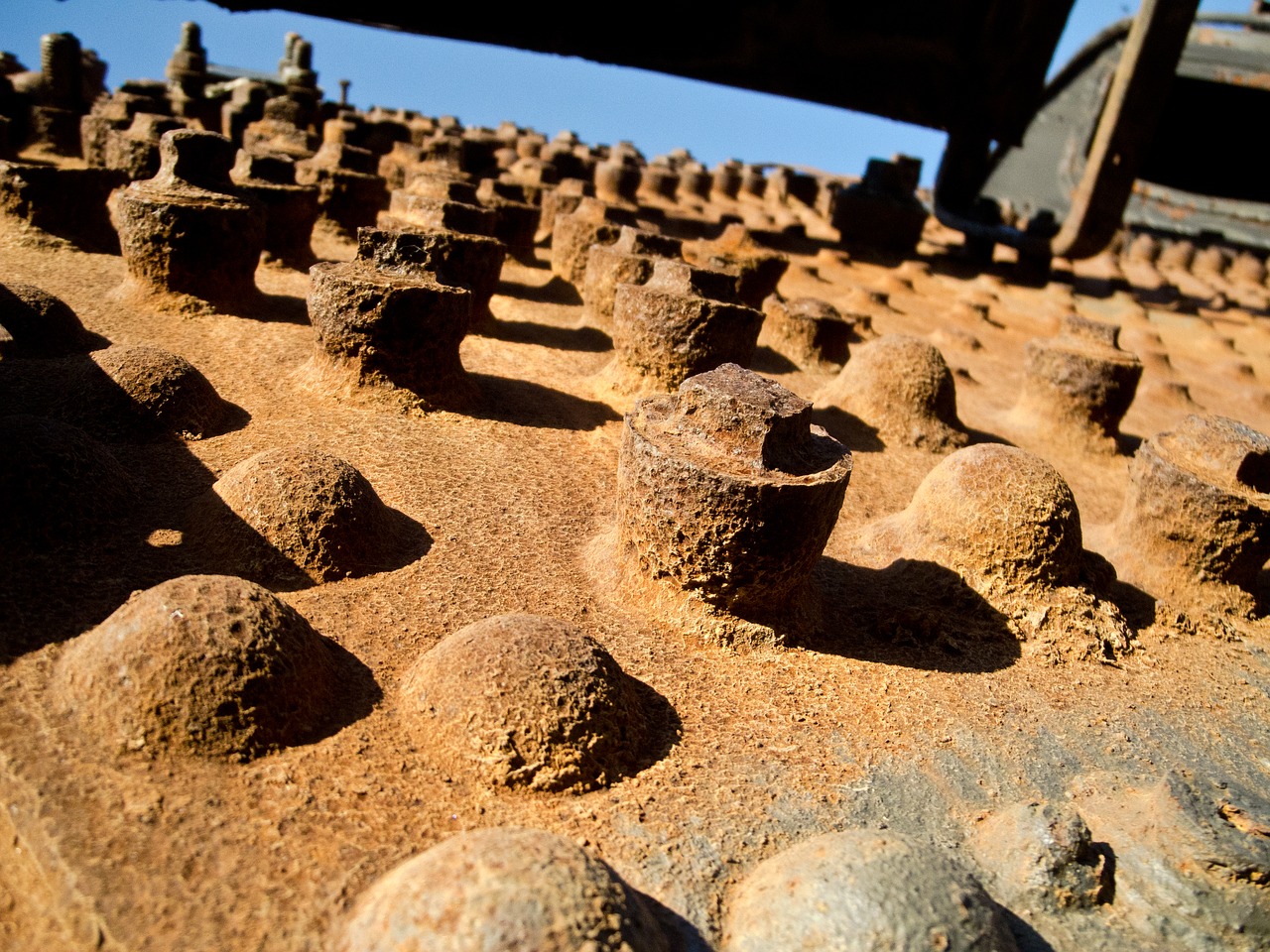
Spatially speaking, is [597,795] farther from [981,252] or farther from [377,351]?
[981,252]

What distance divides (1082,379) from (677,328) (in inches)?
127

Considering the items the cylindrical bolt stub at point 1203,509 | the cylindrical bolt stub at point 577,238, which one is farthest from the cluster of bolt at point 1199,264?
the cylindrical bolt stub at point 1203,509

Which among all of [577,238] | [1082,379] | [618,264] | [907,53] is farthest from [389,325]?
[907,53]

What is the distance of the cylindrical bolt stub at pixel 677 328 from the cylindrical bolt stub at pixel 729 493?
6.74 feet

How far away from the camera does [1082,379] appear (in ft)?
24.7

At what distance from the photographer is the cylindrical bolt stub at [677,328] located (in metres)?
6.39

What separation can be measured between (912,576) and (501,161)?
10.3 metres

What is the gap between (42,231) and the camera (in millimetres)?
7312

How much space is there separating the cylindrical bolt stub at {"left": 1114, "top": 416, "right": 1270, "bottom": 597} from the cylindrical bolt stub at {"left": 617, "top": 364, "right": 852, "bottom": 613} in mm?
2280

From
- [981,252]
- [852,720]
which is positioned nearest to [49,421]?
[852,720]

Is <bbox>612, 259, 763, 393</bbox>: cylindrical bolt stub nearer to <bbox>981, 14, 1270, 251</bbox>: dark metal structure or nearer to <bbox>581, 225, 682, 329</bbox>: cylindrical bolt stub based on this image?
<bbox>581, 225, 682, 329</bbox>: cylindrical bolt stub

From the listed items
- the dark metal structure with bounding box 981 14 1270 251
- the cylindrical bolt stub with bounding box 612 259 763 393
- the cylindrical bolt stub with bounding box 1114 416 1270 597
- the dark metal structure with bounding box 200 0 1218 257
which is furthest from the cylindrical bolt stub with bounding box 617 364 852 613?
the dark metal structure with bounding box 981 14 1270 251

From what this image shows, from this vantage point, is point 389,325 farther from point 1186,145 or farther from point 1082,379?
point 1186,145

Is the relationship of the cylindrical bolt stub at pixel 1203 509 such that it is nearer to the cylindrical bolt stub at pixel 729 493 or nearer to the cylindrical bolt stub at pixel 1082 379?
the cylindrical bolt stub at pixel 1082 379
